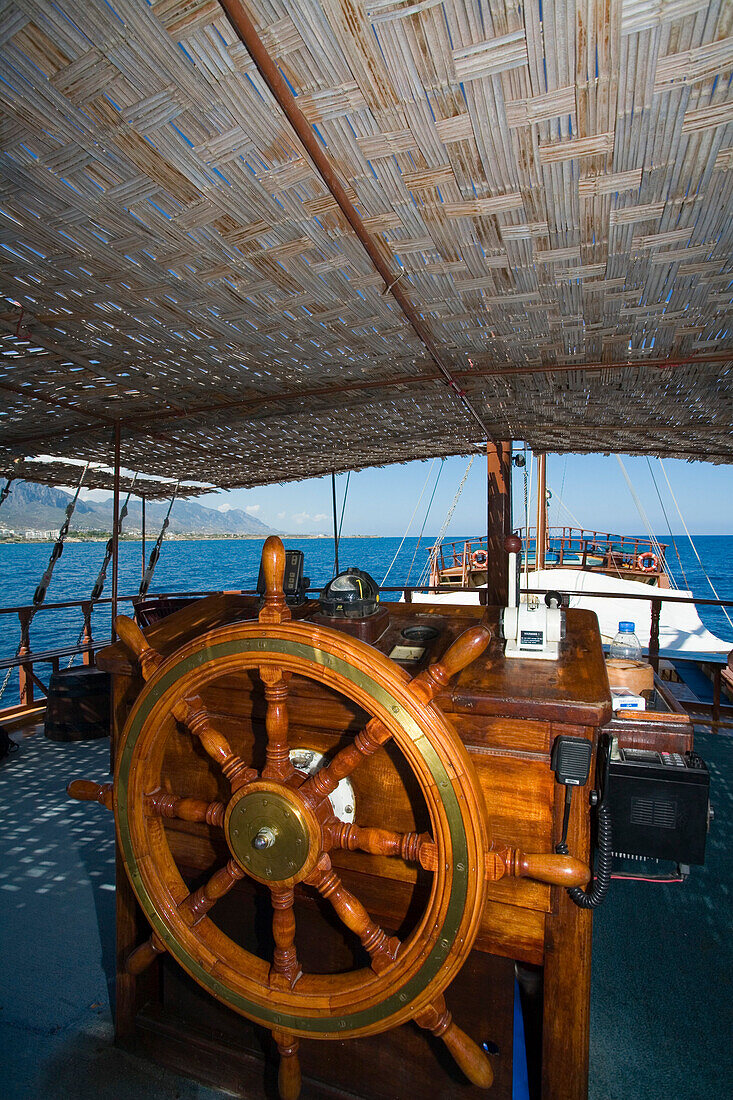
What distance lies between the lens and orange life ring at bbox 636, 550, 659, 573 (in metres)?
15.0

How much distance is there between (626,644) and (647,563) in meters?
15.4

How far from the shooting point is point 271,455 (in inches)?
189

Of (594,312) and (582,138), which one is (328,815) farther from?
(594,312)

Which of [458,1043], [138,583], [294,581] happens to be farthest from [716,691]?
[138,583]

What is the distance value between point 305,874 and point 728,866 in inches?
89.1

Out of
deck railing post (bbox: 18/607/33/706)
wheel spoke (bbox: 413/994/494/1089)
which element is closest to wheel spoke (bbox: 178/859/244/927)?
wheel spoke (bbox: 413/994/494/1089)

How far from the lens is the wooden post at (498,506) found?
466 cm

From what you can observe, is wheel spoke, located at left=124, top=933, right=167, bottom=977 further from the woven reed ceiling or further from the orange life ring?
the orange life ring

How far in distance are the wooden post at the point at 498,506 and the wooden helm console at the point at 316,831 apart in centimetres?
362

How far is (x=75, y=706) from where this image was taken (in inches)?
153

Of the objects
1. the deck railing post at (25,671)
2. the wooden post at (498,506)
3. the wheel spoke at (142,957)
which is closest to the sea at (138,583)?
the wooden post at (498,506)

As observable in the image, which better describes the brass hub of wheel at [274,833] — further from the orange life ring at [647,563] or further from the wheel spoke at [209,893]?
the orange life ring at [647,563]

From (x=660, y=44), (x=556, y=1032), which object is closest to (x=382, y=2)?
(x=660, y=44)

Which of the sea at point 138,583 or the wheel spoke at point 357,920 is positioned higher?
the wheel spoke at point 357,920
